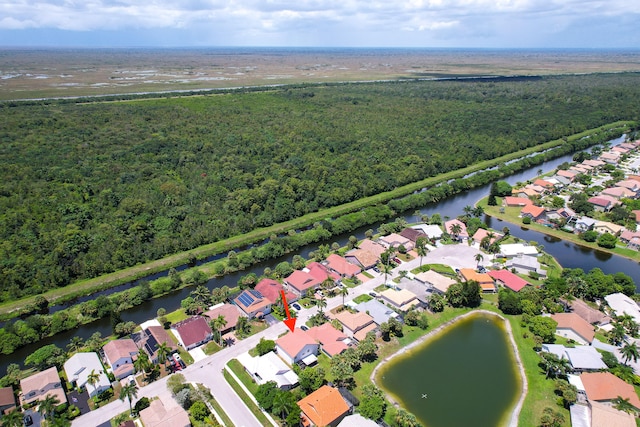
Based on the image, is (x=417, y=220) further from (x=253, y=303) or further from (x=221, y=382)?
(x=221, y=382)

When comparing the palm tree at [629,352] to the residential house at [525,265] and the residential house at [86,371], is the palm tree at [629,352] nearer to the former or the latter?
the residential house at [525,265]

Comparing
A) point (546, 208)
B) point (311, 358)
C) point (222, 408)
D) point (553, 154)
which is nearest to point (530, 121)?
point (553, 154)

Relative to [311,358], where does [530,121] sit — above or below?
above

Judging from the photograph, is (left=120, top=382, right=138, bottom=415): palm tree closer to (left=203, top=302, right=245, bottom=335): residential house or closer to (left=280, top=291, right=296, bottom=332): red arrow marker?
(left=203, top=302, right=245, bottom=335): residential house

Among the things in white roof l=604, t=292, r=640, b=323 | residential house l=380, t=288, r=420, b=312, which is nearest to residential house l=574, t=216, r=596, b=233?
white roof l=604, t=292, r=640, b=323

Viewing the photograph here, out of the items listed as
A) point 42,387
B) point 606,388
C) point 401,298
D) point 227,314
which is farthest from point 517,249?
point 42,387

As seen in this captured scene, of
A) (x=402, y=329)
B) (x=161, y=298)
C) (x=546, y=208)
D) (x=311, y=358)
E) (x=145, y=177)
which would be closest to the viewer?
(x=311, y=358)

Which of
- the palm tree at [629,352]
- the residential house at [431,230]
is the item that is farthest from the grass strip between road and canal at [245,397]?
the residential house at [431,230]

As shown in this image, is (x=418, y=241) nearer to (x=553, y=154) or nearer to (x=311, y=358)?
(x=311, y=358)

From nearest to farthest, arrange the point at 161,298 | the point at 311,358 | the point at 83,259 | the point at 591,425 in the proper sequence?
the point at 591,425 → the point at 311,358 → the point at 161,298 → the point at 83,259
